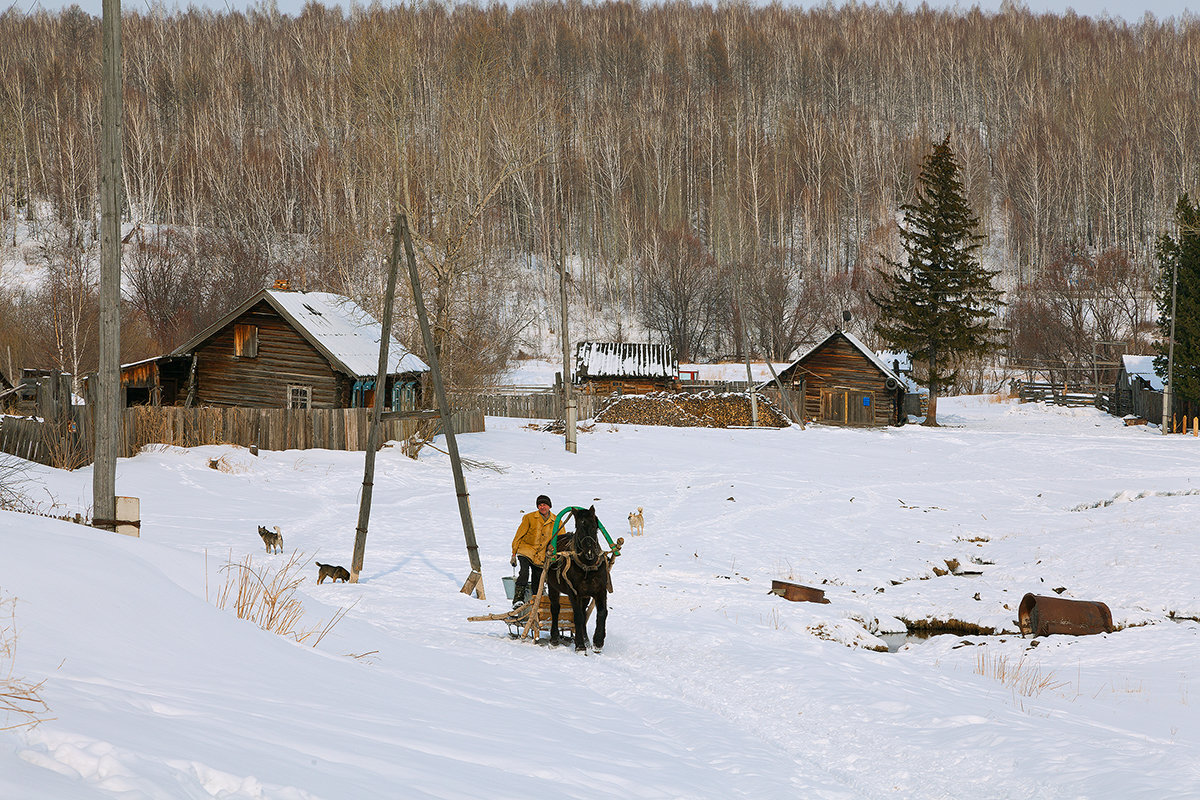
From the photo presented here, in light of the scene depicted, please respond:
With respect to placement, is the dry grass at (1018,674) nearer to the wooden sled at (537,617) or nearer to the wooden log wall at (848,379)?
the wooden sled at (537,617)

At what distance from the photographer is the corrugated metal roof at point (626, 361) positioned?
60.4 metres

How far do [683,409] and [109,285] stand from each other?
40.7 m

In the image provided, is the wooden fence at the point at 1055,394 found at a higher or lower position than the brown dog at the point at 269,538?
higher

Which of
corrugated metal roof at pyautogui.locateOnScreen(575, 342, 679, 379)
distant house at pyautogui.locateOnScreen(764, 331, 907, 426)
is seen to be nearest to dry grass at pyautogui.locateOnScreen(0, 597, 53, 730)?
distant house at pyautogui.locateOnScreen(764, 331, 907, 426)

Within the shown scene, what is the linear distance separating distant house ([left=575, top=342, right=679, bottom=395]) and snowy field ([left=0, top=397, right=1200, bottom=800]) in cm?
3453

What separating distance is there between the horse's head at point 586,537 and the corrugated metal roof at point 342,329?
74.9 ft

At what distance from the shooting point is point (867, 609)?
15.1m

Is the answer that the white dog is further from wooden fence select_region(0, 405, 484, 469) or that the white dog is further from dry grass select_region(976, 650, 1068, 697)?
wooden fence select_region(0, 405, 484, 469)

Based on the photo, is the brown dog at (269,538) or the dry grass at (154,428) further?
the dry grass at (154,428)

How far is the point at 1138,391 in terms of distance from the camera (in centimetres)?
5344

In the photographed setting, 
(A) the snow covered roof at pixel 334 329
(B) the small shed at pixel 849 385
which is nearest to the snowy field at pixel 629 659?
(A) the snow covered roof at pixel 334 329

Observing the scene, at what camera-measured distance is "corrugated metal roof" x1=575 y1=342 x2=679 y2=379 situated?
2377 inches

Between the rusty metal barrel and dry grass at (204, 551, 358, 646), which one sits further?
the rusty metal barrel

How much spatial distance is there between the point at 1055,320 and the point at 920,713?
259 feet
